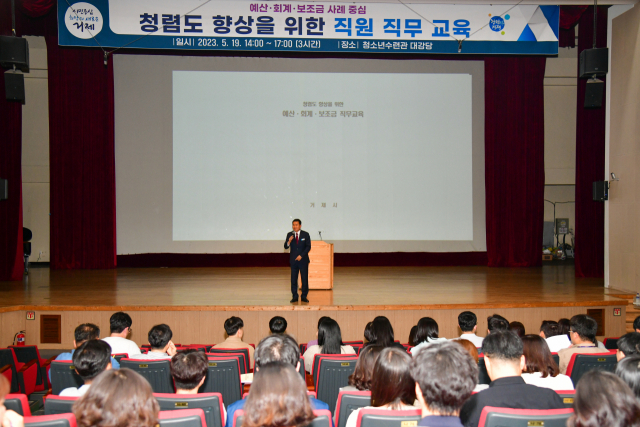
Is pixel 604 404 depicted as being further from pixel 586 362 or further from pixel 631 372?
pixel 586 362

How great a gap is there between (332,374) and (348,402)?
2.90 ft

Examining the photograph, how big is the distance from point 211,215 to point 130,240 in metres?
1.67

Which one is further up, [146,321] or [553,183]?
[553,183]

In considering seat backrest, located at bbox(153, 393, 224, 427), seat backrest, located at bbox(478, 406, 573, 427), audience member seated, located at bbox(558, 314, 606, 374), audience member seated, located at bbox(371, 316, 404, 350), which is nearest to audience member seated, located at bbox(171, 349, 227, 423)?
seat backrest, located at bbox(153, 393, 224, 427)

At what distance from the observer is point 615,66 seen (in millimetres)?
7566

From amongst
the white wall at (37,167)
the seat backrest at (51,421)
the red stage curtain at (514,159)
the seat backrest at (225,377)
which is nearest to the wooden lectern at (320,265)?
the seat backrest at (225,377)

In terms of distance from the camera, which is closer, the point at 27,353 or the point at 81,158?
the point at 27,353

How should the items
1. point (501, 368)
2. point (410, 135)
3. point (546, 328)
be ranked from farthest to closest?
point (410, 135) → point (546, 328) → point (501, 368)

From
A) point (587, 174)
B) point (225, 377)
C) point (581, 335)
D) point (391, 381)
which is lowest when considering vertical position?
point (225, 377)

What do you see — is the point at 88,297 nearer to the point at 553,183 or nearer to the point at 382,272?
the point at 382,272

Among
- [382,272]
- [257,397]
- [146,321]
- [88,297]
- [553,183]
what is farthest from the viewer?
[553,183]

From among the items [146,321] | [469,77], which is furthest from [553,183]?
[146,321]

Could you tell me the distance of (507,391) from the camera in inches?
80.7

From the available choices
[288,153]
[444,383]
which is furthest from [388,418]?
[288,153]
